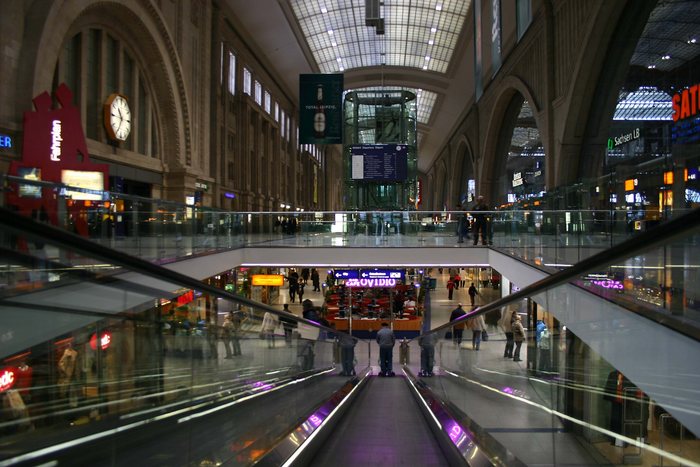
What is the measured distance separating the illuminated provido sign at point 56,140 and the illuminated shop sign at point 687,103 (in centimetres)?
1493

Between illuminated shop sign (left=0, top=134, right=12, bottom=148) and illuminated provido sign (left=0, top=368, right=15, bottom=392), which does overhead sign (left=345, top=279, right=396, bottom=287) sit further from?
illuminated provido sign (left=0, top=368, right=15, bottom=392)

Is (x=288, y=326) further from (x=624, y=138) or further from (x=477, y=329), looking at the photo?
(x=624, y=138)

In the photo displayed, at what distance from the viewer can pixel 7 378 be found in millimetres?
1961

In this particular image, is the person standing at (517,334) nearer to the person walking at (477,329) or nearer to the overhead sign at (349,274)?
the person walking at (477,329)

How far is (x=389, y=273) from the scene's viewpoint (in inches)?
712

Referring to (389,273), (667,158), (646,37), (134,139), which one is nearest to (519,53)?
(646,37)

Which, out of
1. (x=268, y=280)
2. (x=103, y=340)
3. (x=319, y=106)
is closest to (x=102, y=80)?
(x=319, y=106)

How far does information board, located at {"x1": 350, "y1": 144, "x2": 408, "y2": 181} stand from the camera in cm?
2372

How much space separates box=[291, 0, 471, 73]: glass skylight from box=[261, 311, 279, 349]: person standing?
109 feet

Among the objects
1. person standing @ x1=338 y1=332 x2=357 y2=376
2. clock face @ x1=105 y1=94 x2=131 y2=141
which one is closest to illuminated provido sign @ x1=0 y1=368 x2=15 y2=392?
person standing @ x1=338 y1=332 x2=357 y2=376

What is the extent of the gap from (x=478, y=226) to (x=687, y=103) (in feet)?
21.3

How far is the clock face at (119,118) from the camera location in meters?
18.3

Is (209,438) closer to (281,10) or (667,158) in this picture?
(667,158)

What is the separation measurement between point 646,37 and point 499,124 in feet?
44.4
